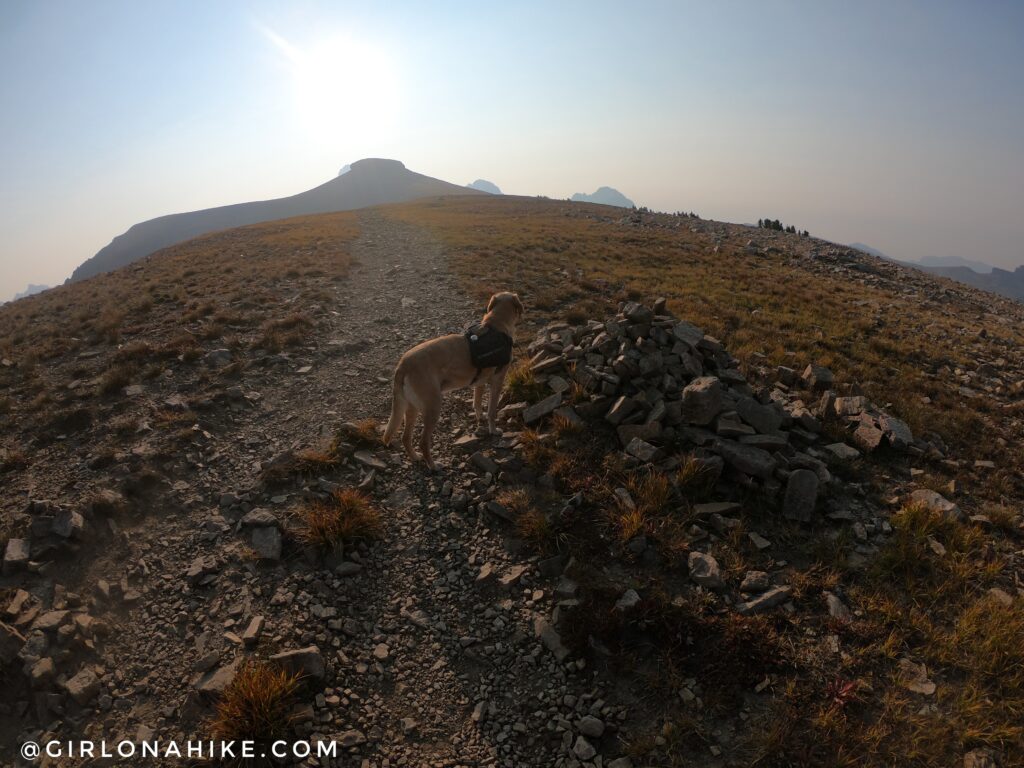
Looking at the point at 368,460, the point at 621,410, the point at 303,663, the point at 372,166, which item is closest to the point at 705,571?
the point at 621,410

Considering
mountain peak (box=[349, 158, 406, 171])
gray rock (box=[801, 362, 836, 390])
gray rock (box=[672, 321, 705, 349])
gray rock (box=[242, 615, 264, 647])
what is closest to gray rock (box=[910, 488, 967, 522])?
gray rock (box=[801, 362, 836, 390])

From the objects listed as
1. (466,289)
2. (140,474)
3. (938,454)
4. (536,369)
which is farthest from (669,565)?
(466,289)

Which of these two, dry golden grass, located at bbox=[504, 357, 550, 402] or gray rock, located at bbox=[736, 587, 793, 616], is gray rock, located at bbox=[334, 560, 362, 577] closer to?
dry golden grass, located at bbox=[504, 357, 550, 402]

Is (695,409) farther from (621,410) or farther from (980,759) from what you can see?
(980,759)

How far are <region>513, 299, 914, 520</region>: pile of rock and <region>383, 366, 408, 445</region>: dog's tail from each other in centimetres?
221

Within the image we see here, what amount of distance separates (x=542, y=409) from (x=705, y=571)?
12.2 ft

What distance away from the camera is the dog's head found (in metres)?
8.23

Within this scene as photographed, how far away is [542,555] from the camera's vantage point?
575 centimetres

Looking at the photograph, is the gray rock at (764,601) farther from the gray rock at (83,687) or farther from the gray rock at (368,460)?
the gray rock at (83,687)

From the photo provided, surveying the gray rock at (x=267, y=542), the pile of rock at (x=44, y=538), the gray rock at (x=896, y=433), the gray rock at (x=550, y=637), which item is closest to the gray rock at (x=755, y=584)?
the gray rock at (x=550, y=637)

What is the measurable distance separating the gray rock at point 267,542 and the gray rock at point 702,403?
6.12m

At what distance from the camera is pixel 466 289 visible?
17203 mm

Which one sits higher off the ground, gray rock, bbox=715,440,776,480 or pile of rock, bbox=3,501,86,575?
gray rock, bbox=715,440,776,480

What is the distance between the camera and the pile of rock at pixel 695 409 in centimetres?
661
